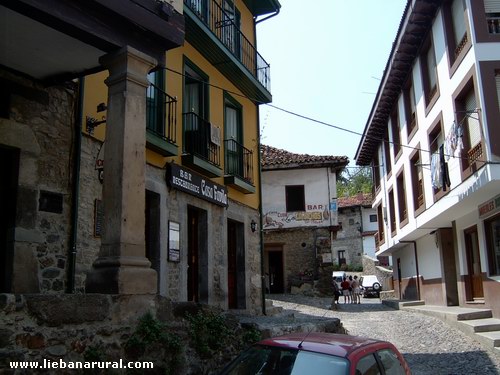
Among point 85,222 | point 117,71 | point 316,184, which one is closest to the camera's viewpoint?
point 117,71

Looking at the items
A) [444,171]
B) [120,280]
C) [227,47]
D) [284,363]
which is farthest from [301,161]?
[284,363]

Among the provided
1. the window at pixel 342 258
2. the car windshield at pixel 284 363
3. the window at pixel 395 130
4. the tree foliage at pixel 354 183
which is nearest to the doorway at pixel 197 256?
the car windshield at pixel 284 363

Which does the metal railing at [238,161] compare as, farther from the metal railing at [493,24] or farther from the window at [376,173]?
the window at [376,173]

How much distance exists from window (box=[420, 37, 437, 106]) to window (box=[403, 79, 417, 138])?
222cm

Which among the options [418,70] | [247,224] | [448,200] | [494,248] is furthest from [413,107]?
[247,224]

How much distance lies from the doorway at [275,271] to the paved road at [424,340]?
178 inches

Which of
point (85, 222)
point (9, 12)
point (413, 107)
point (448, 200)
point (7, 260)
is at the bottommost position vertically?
point (7, 260)

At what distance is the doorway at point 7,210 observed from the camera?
A: 693 cm

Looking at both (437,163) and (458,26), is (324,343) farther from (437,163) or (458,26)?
(458,26)

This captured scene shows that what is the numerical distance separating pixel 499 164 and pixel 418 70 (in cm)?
794

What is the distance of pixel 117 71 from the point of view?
21.9ft

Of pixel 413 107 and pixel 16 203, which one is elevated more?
pixel 413 107

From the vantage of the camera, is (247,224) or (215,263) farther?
(247,224)

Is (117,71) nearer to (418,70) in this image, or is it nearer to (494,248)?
(494,248)
